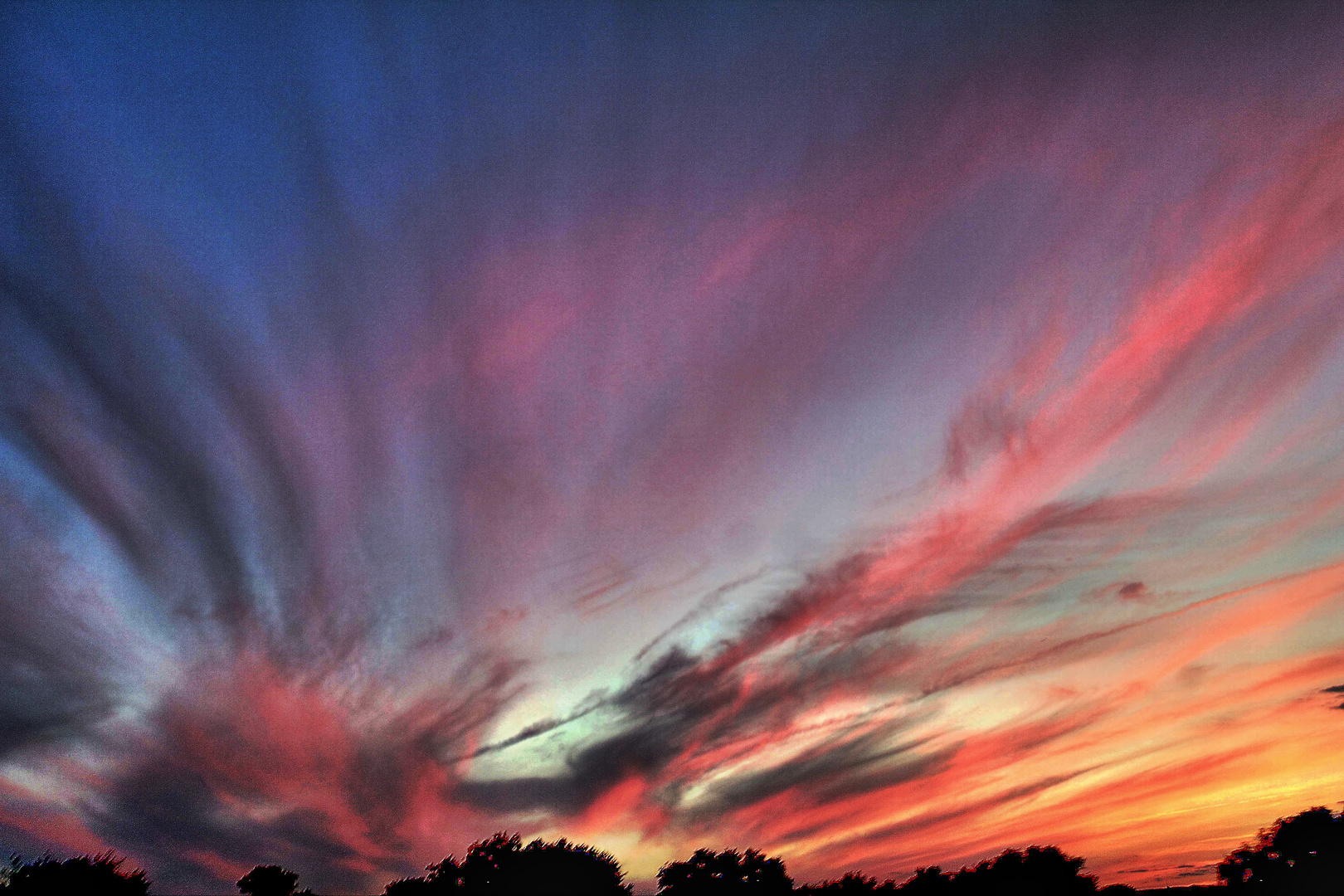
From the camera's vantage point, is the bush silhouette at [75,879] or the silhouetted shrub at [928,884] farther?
the silhouetted shrub at [928,884]

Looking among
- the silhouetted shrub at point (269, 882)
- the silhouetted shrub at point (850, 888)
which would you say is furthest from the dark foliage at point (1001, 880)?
the silhouetted shrub at point (269, 882)

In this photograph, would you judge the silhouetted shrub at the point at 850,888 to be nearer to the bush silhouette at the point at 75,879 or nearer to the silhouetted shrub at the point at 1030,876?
the silhouetted shrub at the point at 1030,876

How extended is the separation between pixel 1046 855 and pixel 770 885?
43.7 m

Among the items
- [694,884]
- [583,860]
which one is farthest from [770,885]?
[583,860]

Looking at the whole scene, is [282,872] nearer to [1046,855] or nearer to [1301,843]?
[1046,855]

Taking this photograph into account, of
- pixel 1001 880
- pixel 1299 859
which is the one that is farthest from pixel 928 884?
pixel 1299 859

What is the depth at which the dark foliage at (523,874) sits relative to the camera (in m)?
86.2

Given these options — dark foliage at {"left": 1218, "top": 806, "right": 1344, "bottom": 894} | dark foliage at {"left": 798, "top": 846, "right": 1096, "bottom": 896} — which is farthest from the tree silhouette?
dark foliage at {"left": 1218, "top": 806, "right": 1344, "bottom": 894}

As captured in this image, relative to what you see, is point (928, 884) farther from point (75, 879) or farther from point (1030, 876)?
point (75, 879)

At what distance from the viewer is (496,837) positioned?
3634 inches

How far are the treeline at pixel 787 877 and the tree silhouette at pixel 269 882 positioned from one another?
0.10 metres

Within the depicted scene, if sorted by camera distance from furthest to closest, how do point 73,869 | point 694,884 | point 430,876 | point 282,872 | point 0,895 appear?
point 694,884
point 430,876
point 282,872
point 73,869
point 0,895

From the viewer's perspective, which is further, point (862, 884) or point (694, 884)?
point (862, 884)

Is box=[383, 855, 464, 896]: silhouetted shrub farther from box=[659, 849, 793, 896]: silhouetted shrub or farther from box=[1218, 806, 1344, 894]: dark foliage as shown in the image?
box=[1218, 806, 1344, 894]: dark foliage
